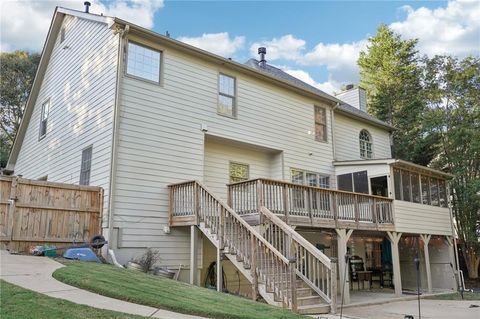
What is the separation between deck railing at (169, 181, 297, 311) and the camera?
25.7 ft

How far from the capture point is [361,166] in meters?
14.8

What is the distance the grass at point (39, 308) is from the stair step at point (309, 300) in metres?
4.45

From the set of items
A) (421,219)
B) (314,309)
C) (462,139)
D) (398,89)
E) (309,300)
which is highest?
(398,89)

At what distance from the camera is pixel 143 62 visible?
36.7 feet

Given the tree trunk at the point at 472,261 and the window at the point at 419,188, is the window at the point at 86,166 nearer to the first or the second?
the window at the point at 419,188

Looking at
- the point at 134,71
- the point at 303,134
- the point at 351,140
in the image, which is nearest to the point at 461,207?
the point at 351,140

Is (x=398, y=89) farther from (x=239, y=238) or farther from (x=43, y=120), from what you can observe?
(x=43, y=120)

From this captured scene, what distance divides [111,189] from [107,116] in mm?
2082

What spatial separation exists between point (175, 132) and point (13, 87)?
1930cm

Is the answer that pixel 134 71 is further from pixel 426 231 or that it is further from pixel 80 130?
pixel 426 231

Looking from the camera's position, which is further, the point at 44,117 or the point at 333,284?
the point at 44,117

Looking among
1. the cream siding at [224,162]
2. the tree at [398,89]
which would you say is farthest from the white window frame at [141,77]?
the tree at [398,89]

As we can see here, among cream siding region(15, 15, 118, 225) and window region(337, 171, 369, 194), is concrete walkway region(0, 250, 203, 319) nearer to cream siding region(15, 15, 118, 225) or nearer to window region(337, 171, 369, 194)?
cream siding region(15, 15, 118, 225)

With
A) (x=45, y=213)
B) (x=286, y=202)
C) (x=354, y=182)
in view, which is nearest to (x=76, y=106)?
(x=45, y=213)
